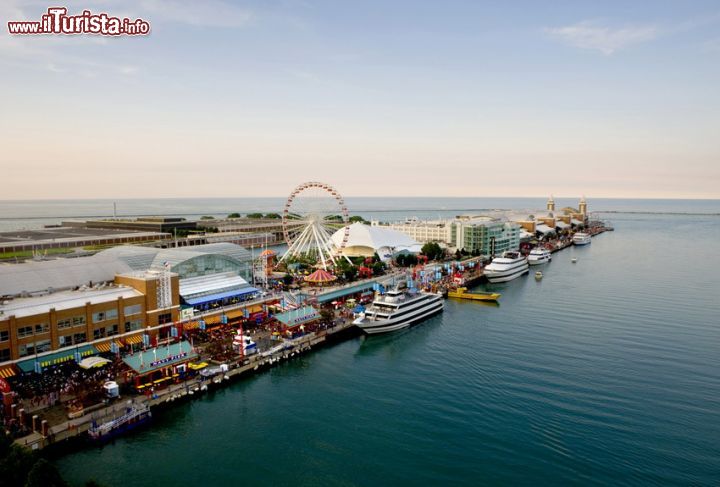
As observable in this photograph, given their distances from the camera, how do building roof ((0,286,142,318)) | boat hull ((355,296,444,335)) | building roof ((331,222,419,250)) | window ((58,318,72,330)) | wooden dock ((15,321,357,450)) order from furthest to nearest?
building roof ((331,222,419,250)) → boat hull ((355,296,444,335)) → window ((58,318,72,330)) → building roof ((0,286,142,318)) → wooden dock ((15,321,357,450))

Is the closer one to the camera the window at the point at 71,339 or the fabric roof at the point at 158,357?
the fabric roof at the point at 158,357

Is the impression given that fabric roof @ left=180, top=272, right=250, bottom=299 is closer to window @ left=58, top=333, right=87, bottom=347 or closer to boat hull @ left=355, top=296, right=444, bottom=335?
window @ left=58, top=333, right=87, bottom=347

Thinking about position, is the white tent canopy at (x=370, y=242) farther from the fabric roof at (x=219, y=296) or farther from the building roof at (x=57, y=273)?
the building roof at (x=57, y=273)

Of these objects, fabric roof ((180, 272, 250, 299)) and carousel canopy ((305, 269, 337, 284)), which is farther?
carousel canopy ((305, 269, 337, 284))

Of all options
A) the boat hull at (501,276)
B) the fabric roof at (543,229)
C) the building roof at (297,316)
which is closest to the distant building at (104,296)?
the building roof at (297,316)

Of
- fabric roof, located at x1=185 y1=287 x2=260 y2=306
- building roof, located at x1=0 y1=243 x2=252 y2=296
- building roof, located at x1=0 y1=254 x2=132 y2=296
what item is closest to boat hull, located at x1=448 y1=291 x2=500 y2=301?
fabric roof, located at x1=185 y1=287 x2=260 y2=306

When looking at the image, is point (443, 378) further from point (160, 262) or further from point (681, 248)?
point (681, 248)

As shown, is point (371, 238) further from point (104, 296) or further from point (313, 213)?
point (104, 296)
